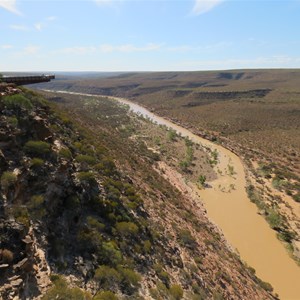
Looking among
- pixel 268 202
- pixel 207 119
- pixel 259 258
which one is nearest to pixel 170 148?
pixel 268 202

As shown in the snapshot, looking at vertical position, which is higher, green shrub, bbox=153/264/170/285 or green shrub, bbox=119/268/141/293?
green shrub, bbox=119/268/141/293

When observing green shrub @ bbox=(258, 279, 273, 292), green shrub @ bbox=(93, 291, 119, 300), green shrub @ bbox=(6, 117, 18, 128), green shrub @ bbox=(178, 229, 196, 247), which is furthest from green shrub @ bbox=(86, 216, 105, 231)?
green shrub @ bbox=(258, 279, 273, 292)

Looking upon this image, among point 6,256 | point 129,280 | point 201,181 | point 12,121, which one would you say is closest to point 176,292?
point 129,280

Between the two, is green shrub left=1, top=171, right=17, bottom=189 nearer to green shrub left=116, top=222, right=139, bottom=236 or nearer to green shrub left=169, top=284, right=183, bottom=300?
green shrub left=116, top=222, right=139, bottom=236

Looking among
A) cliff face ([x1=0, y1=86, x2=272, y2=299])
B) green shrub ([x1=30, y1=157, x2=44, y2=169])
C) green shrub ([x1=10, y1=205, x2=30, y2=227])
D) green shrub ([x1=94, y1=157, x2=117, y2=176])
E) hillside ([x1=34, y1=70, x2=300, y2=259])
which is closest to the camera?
cliff face ([x1=0, y1=86, x2=272, y2=299])

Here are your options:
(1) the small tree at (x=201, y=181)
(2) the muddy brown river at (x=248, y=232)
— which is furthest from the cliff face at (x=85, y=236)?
(1) the small tree at (x=201, y=181)

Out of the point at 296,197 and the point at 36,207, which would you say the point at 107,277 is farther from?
the point at 296,197

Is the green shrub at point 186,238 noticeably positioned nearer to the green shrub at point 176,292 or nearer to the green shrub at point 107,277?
the green shrub at point 176,292
